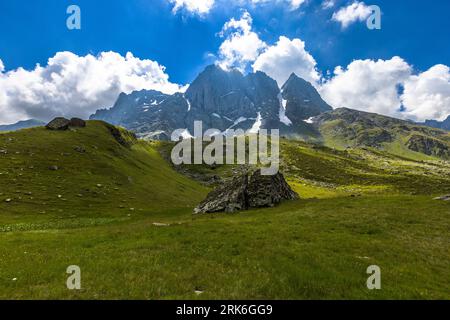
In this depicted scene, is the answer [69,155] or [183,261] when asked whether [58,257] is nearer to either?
[183,261]

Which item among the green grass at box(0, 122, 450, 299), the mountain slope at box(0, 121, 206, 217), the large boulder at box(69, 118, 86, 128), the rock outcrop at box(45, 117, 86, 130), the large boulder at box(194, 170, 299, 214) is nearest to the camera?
the green grass at box(0, 122, 450, 299)

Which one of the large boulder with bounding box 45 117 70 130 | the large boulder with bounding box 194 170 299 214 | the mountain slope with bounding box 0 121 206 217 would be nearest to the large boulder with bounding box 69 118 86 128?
the large boulder with bounding box 45 117 70 130

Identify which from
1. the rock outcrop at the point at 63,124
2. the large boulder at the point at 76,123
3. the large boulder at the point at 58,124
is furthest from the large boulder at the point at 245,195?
the large boulder at the point at 76,123

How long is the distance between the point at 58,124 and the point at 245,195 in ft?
299

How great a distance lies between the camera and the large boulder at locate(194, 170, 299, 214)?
4672cm

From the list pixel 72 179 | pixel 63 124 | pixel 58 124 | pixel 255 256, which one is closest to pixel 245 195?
pixel 255 256

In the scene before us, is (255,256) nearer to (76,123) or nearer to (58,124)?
(58,124)

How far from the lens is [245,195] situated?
48781 millimetres

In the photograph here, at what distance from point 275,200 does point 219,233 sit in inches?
1032

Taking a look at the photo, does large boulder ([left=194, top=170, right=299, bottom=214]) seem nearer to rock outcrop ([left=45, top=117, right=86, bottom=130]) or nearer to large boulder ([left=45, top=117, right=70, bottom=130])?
large boulder ([left=45, top=117, right=70, bottom=130])

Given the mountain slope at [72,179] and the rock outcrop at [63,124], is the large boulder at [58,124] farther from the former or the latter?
the mountain slope at [72,179]

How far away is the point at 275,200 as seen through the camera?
49.4 m

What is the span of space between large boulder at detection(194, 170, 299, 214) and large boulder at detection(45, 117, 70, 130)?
83.2m
